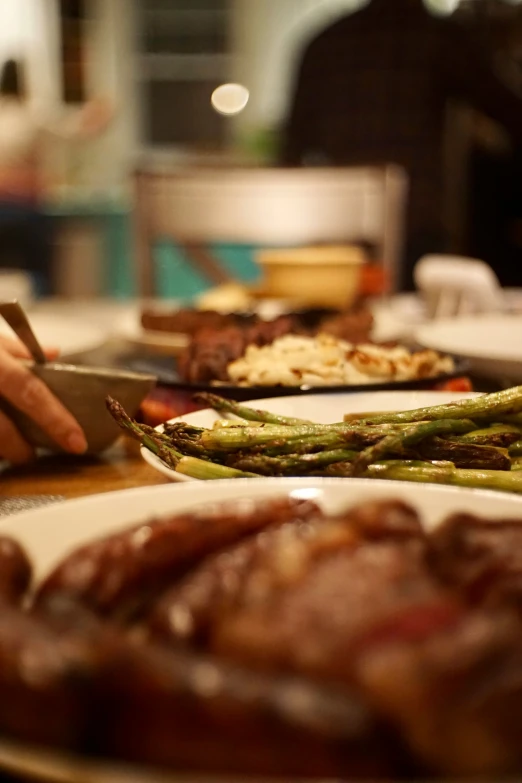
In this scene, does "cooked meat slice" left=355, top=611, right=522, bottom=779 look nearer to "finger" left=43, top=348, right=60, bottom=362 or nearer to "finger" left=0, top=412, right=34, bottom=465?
"finger" left=0, top=412, right=34, bottom=465

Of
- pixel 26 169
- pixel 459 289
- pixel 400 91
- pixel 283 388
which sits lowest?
pixel 26 169

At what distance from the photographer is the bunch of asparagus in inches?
47.0

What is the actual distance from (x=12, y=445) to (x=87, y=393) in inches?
6.3

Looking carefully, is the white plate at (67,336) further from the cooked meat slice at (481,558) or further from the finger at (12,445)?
the cooked meat slice at (481,558)

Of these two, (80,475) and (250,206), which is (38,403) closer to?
(80,475)

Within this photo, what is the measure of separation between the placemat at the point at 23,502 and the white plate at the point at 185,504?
0.38m

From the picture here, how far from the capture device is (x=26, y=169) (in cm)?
777

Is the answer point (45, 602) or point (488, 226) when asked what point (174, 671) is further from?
point (488, 226)

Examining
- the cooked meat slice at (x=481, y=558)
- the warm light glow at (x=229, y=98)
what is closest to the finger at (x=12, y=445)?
the cooked meat slice at (x=481, y=558)

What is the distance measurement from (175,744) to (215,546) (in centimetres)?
23

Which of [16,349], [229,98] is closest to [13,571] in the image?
[16,349]

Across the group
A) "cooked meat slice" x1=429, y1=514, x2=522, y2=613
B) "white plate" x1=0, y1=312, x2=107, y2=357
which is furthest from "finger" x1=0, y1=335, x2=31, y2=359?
"cooked meat slice" x1=429, y1=514, x2=522, y2=613

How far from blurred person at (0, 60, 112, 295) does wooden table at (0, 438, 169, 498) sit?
628cm

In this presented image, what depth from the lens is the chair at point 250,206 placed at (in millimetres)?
4426
